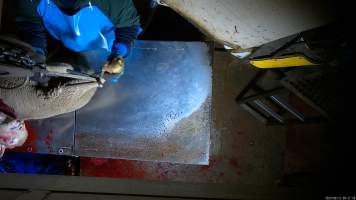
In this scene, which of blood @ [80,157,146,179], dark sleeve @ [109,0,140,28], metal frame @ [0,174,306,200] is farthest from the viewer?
blood @ [80,157,146,179]

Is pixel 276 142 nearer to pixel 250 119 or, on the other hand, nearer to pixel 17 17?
pixel 250 119

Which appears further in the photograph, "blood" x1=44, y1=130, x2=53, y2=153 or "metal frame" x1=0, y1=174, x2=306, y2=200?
"blood" x1=44, y1=130, x2=53, y2=153

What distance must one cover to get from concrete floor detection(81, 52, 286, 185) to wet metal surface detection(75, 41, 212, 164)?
0.54 m

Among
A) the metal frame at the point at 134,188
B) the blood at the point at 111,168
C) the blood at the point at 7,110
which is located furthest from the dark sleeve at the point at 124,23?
the blood at the point at 111,168

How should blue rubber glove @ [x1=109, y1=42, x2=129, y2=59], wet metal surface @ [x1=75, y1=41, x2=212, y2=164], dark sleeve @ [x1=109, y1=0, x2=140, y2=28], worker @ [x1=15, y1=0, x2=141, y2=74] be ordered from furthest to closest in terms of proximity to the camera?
wet metal surface @ [x1=75, y1=41, x2=212, y2=164] → blue rubber glove @ [x1=109, y1=42, x2=129, y2=59] → dark sleeve @ [x1=109, y1=0, x2=140, y2=28] → worker @ [x1=15, y1=0, x2=141, y2=74]

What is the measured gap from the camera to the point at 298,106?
3547 mm

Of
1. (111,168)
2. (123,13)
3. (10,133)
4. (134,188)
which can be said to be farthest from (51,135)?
(134,188)

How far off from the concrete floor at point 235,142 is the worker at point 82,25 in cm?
129

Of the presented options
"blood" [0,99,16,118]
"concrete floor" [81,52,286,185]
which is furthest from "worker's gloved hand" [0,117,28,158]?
"concrete floor" [81,52,286,185]

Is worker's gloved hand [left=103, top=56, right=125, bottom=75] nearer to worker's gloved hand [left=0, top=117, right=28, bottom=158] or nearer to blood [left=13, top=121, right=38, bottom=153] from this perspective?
worker's gloved hand [left=0, top=117, right=28, bottom=158]

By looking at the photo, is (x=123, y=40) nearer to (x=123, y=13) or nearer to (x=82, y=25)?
(x=123, y=13)

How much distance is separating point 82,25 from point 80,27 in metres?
0.02

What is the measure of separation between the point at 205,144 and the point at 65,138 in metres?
1.29

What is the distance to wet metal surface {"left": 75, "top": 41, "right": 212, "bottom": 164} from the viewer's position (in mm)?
3049
